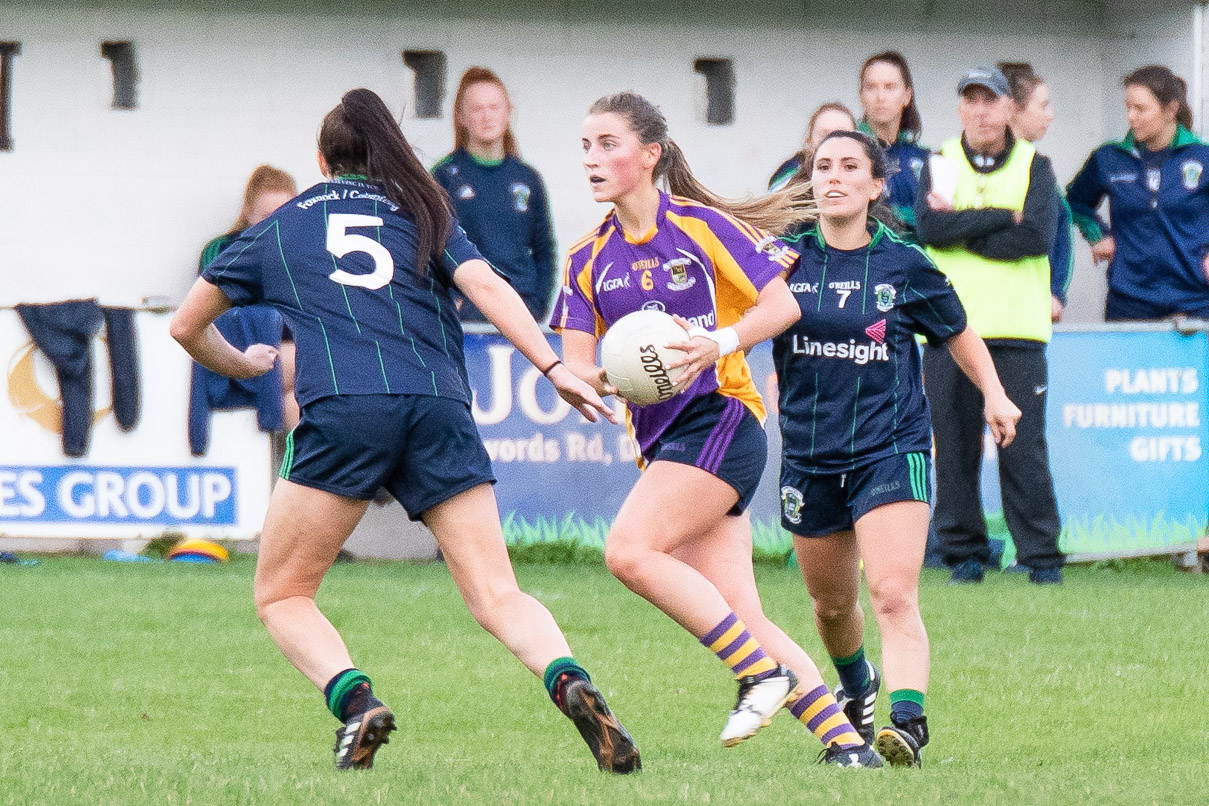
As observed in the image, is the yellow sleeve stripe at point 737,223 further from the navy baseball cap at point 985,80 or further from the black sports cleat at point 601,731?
the navy baseball cap at point 985,80

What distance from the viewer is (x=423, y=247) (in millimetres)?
5316

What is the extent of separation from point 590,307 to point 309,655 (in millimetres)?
1509

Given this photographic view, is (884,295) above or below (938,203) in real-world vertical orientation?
below

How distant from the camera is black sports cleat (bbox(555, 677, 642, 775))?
4.98m

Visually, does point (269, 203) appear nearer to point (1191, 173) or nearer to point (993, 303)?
point (993, 303)

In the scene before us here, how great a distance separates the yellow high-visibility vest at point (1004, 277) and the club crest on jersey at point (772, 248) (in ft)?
14.4

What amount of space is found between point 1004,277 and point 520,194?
317 cm

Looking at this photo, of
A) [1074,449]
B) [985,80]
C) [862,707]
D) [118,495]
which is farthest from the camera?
[1074,449]

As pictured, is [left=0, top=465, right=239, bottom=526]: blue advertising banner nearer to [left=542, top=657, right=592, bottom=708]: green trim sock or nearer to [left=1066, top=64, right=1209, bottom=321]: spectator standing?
[left=1066, top=64, right=1209, bottom=321]: spectator standing

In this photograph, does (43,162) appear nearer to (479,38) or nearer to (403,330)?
(479,38)

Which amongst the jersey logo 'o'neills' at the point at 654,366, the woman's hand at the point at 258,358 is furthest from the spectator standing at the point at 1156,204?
the woman's hand at the point at 258,358

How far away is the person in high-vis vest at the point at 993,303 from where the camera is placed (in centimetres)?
1015

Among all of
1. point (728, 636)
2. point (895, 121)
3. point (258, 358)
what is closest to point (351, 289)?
point (258, 358)

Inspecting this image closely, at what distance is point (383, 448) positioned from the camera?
5219mm
